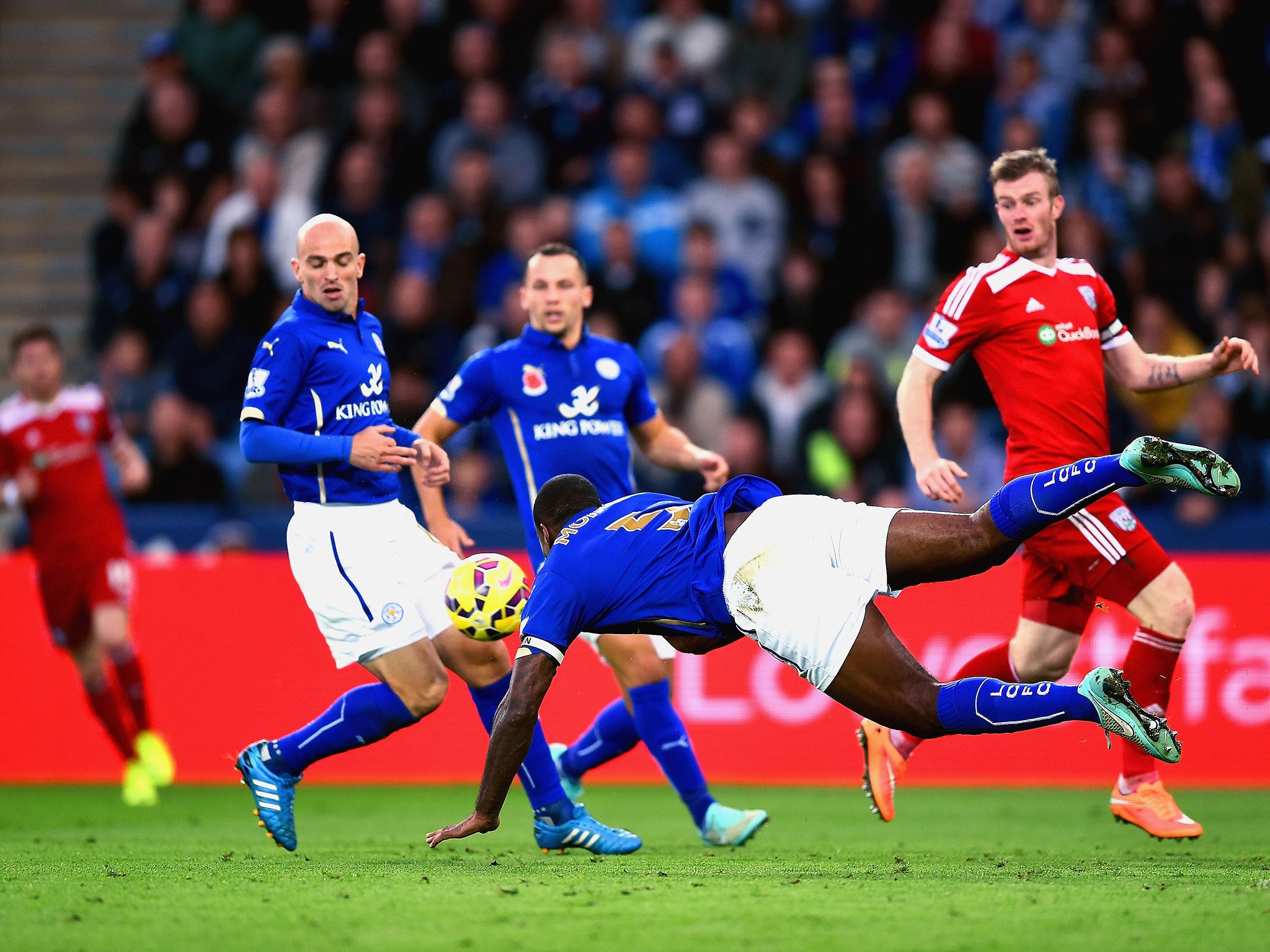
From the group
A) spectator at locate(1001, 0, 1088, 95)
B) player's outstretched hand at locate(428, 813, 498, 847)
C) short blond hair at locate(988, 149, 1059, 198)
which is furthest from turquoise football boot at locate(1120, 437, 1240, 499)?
spectator at locate(1001, 0, 1088, 95)

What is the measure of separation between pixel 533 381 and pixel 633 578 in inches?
69.9

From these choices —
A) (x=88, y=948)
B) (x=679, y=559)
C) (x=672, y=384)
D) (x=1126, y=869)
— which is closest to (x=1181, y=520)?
(x=672, y=384)

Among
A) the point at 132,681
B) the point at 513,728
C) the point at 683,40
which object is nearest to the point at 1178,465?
the point at 513,728

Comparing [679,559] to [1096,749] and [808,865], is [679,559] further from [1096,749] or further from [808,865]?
[1096,749]

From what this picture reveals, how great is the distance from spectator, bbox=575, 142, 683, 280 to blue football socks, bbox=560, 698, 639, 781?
256 inches

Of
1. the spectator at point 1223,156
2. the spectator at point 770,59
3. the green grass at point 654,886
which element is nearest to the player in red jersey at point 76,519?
the green grass at point 654,886

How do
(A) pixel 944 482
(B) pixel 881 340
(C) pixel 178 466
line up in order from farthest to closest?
(B) pixel 881 340
(C) pixel 178 466
(A) pixel 944 482

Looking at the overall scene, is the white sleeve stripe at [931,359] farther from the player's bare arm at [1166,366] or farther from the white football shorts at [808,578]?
the white football shorts at [808,578]

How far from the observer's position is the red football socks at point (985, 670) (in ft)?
22.2

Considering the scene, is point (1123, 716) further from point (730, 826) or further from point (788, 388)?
point (788, 388)

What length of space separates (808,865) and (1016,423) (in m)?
1.98

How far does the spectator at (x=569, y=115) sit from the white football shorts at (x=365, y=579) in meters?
8.14

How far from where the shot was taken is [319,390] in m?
6.44

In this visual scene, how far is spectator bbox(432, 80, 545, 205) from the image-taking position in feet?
46.4
